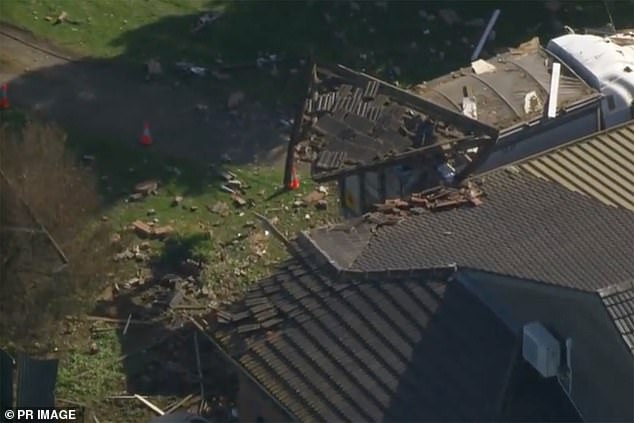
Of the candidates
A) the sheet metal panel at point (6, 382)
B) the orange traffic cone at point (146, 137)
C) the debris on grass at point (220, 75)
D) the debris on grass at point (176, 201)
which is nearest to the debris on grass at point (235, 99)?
the debris on grass at point (220, 75)

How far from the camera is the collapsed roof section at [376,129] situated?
1962 cm

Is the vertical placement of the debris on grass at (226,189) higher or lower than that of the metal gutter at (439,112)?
lower

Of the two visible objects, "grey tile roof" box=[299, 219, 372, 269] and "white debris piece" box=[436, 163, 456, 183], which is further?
"white debris piece" box=[436, 163, 456, 183]

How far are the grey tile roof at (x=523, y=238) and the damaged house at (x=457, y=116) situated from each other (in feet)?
3.72

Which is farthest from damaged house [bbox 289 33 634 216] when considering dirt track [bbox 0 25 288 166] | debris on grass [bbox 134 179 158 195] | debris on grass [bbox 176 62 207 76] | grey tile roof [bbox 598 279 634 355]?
debris on grass [bbox 176 62 207 76]

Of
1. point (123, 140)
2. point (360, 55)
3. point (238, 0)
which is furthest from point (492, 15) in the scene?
point (123, 140)

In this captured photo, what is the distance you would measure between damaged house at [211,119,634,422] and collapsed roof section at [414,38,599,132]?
7.25ft

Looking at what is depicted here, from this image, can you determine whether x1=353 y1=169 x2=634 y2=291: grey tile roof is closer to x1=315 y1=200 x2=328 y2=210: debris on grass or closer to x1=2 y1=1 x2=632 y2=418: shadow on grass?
x1=315 y1=200 x2=328 y2=210: debris on grass

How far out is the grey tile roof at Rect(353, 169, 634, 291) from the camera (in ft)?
51.8

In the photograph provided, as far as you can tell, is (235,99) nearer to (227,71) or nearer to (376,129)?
(227,71)

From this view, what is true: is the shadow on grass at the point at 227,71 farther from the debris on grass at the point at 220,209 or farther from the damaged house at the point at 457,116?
the damaged house at the point at 457,116

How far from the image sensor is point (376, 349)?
A: 16453mm

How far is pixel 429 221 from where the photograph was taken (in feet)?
59.6

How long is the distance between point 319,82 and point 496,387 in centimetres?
715
